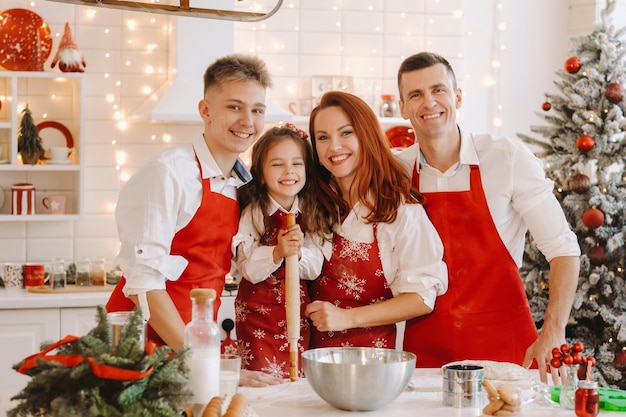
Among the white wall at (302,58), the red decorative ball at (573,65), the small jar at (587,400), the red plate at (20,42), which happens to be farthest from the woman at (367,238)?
the red plate at (20,42)

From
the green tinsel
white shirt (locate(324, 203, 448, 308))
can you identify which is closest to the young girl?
A: white shirt (locate(324, 203, 448, 308))

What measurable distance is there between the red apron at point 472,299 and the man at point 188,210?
69cm

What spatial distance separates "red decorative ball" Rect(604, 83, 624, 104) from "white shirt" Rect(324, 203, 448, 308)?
71.1 inches

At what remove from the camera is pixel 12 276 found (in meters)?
4.46

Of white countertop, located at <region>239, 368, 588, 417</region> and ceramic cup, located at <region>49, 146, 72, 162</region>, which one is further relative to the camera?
ceramic cup, located at <region>49, 146, 72, 162</region>

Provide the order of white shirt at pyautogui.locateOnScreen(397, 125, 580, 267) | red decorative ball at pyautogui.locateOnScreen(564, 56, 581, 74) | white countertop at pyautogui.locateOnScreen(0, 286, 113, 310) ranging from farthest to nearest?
1. red decorative ball at pyautogui.locateOnScreen(564, 56, 581, 74)
2. white countertop at pyautogui.locateOnScreen(0, 286, 113, 310)
3. white shirt at pyautogui.locateOnScreen(397, 125, 580, 267)

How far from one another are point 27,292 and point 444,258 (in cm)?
235

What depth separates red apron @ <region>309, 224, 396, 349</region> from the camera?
9.24ft

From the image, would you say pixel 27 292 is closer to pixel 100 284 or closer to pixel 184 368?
pixel 100 284

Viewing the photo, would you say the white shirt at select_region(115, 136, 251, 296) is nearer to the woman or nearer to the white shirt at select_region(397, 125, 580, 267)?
the woman

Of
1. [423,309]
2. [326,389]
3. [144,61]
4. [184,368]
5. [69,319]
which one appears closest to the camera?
[184,368]

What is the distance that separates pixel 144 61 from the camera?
480 centimetres

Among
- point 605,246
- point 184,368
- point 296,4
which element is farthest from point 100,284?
point 184,368

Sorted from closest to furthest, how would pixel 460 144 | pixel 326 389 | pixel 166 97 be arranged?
pixel 326 389 < pixel 460 144 < pixel 166 97
